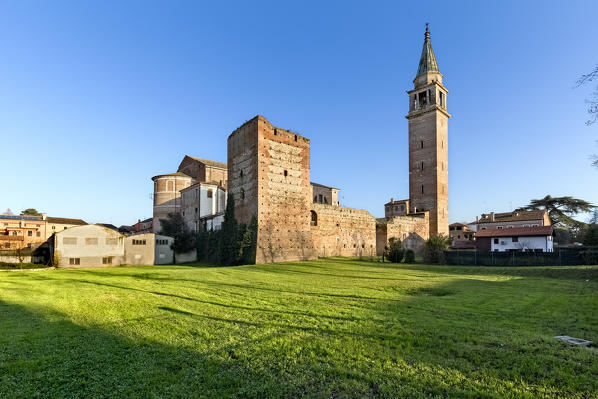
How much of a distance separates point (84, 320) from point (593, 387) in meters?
8.39

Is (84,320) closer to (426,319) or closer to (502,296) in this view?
(426,319)

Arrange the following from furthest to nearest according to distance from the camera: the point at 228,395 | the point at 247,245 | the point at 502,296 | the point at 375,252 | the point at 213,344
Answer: the point at 375,252 < the point at 247,245 < the point at 502,296 < the point at 213,344 < the point at 228,395

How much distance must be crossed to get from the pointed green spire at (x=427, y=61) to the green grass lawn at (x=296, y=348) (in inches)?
1715

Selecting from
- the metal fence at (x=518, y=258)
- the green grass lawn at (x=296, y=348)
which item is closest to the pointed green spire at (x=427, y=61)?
the metal fence at (x=518, y=258)

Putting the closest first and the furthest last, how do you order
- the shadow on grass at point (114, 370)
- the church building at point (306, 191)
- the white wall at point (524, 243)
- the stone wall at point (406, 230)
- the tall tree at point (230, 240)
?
the shadow on grass at point (114, 370) < the church building at point (306, 191) < the tall tree at point (230, 240) < the white wall at point (524, 243) < the stone wall at point (406, 230)

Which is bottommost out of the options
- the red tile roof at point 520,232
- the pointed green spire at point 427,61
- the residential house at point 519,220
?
Answer: the red tile roof at point 520,232

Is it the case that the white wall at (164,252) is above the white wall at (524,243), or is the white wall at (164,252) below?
below

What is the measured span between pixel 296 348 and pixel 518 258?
2374cm

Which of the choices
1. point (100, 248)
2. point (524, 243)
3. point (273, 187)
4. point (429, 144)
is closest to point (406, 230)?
point (524, 243)

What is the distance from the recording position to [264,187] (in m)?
25.8

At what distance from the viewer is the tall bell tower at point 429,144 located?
137 ft

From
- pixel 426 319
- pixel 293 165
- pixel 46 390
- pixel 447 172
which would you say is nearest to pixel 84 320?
pixel 46 390

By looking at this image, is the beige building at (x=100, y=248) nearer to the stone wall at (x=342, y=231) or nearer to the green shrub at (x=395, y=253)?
the stone wall at (x=342, y=231)

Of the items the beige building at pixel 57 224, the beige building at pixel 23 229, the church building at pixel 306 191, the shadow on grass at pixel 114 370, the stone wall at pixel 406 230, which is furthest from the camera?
the beige building at pixel 57 224
